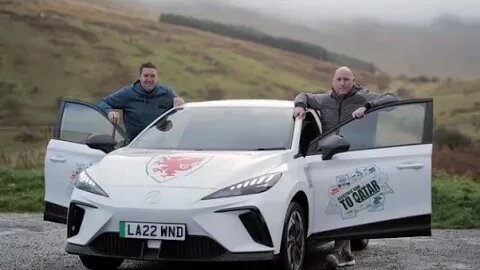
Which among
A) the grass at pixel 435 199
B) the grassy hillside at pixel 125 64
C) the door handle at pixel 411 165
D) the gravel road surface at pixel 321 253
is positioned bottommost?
the gravel road surface at pixel 321 253

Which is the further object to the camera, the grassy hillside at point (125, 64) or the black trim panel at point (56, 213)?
the grassy hillside at point (125, 64)

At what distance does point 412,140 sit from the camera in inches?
272

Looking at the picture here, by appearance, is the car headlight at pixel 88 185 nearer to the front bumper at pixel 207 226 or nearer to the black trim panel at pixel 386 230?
the front bumper at pixel 207 226

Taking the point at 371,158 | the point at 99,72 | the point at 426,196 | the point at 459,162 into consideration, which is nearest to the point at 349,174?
the point at 371,158

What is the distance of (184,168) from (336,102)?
2086 millimetres

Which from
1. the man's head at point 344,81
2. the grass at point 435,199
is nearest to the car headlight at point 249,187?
the man's head at point 344,81

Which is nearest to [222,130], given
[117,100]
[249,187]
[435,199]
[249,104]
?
[249,104]

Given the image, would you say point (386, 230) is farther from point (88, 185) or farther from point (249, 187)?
point (88, 185)

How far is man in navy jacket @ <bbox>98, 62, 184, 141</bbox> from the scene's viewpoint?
862 cm

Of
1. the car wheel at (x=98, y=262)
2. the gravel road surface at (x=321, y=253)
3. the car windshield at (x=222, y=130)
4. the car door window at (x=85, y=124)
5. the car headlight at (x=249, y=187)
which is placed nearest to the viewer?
the car headlight at (x=249, y=187)

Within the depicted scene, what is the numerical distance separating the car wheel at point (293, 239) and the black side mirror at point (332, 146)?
1.82ft

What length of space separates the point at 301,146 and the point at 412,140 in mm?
956

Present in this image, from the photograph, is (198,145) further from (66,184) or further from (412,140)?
(412,140)

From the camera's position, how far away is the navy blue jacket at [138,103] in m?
8.62
